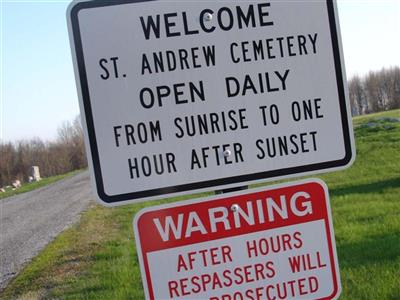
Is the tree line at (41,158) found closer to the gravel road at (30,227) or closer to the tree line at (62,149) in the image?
the tree line at (62,149)

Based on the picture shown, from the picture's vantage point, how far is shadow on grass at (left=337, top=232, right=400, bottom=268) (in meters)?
4.97

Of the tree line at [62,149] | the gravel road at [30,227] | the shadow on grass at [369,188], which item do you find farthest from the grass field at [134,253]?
the tree line at [62,149]

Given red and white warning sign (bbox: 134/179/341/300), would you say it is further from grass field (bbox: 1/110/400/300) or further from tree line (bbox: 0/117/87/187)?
tree line (bbox: 0/117/87/187)

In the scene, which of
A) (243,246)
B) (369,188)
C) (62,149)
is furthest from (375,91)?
(243,246)

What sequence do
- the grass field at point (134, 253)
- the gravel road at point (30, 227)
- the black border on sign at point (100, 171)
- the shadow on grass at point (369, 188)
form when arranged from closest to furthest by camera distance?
1. the black border on sign at point (100, 171)
2. the grass field at point (134, 253)
3. the gravel road at point (30, 227)
4. the shadow on grass at point (369, 188)

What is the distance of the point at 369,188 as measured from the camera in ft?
32.9

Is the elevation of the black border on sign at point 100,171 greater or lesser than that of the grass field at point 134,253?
greater

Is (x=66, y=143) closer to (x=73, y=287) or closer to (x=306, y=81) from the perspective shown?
(x=73, y=287)

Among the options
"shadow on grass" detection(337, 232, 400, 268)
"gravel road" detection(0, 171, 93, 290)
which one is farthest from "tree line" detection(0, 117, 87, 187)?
"shadow on grass" detection(337, 232, 400, 268)

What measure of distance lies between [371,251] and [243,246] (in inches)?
159

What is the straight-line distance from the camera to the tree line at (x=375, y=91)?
235 feet

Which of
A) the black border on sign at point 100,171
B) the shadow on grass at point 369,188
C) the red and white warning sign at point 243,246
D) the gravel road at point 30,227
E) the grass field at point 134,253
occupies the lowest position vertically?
the gravel road at point 30,227

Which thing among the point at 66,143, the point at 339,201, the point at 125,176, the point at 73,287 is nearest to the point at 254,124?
the point at 125,176

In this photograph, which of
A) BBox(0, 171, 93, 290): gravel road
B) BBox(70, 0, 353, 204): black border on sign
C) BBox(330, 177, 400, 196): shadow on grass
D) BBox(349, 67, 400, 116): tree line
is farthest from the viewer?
BBox(349, 67, 400, 116): tree line
